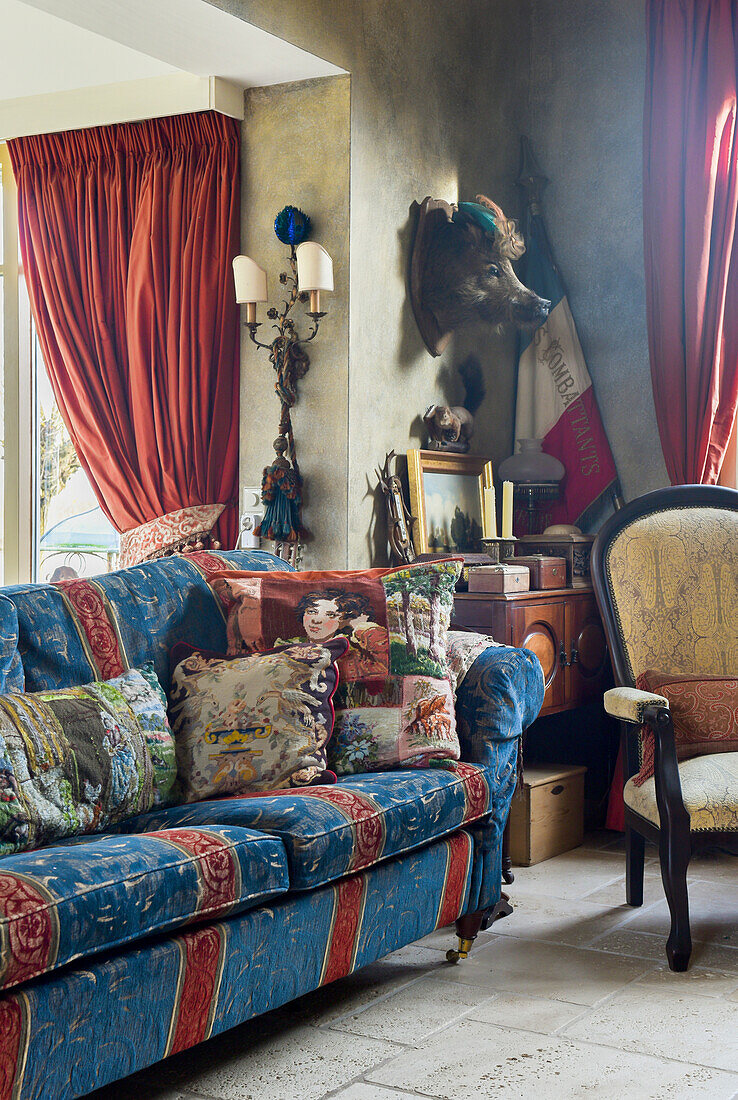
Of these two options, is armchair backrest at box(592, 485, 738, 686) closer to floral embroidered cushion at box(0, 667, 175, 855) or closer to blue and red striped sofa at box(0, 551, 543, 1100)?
blue and red striped sofa at box(0, 551, 543, 1100)

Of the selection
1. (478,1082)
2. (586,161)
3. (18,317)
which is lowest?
(478,1082)

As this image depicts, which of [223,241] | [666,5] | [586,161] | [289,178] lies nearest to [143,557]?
[223,241]

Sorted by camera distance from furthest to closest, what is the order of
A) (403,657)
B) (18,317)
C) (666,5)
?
1. (18,317)
2. (666,5)
3. (403,657)

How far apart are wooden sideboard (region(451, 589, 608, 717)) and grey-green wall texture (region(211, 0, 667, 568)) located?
0.45 meters

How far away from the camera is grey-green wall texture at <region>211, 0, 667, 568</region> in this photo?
367cm

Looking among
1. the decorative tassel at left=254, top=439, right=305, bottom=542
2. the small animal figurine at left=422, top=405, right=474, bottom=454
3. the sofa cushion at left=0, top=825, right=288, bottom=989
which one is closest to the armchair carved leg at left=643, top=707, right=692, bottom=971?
the sofa cushion at left=0, top=825, right=288, bottom=989

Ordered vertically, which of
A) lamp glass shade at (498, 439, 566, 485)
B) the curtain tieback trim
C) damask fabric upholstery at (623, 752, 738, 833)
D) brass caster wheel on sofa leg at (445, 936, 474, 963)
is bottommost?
brass caster wheel on sofa leg at (445, 936, 474, 963)

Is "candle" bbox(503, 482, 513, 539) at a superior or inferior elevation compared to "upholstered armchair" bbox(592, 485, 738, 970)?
superior

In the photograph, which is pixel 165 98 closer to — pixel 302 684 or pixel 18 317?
pixel 18 317

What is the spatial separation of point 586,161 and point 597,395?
0.88 metres

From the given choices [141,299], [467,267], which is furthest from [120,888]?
[141,299]

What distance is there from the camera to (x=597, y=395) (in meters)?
4.38

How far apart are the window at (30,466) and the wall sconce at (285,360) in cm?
120

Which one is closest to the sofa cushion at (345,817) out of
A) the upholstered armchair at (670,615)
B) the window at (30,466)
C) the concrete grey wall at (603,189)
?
the upholstered armchair at (670,615)
